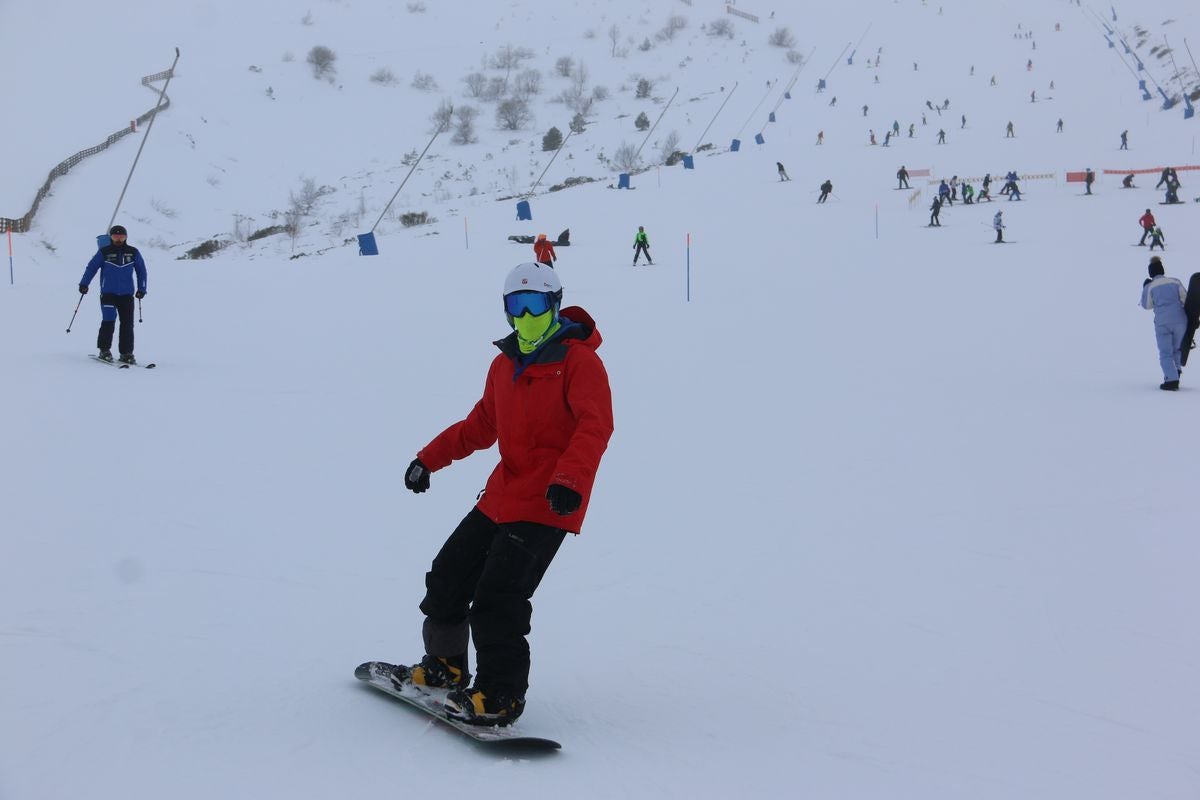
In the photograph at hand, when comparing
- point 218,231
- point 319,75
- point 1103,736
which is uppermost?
point 319,75

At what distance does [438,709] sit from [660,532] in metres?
3.23

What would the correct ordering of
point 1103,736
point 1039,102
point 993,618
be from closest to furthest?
A: point 1103,736, point 993,618, point 1039,102

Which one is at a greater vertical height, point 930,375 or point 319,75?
point 319,75

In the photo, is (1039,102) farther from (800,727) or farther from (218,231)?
(800,727)

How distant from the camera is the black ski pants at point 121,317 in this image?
422 inches

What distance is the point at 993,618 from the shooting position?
16.8 ft

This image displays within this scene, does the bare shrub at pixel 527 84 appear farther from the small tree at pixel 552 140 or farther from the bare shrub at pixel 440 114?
the small tree at pixel 552 140

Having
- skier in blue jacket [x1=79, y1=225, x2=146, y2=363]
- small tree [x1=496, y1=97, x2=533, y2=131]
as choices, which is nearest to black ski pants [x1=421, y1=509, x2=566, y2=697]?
skier in blue jacket [x1=79, y1=225, x2=146, y2=363]

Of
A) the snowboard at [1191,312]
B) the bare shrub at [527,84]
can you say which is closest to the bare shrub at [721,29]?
the bare shrub at [527,84]

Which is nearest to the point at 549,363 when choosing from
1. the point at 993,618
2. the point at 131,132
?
the point at 993,618

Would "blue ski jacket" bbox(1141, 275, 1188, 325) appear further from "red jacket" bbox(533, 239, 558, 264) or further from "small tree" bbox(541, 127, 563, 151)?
"small tree" bbox(541, 127, 563, 151)

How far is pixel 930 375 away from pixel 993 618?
26.5ft

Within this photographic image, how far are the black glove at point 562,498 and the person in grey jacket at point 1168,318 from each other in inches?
407

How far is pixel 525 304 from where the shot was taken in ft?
11.5
